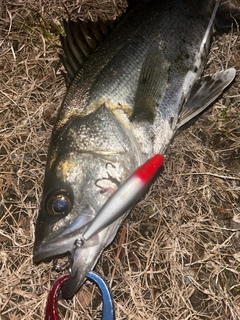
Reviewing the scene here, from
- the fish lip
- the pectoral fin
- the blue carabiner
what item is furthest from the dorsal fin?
the blue carabiner

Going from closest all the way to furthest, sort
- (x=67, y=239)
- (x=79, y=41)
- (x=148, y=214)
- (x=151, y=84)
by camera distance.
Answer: (x=67, y=239) < (x=151, y=84) < (x=79, y=41) < (x=148, y=214)

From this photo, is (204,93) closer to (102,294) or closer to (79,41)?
(79,41)

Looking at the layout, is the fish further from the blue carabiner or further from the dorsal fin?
the blue carabiner

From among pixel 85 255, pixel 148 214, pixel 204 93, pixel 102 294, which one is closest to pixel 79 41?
pixel 204 93

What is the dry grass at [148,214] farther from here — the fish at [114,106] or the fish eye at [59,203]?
the fish eye at [59,203]

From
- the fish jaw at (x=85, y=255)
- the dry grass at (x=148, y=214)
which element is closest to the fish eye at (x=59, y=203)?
the fish jaw at (x=85, y=255)

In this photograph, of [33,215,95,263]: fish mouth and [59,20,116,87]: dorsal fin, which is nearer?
[33,215,95,263]: fish mouth

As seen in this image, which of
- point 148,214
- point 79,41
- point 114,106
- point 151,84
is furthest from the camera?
point 148,214
